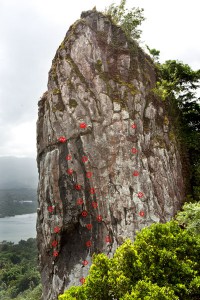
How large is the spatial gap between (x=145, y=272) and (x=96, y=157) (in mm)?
6974

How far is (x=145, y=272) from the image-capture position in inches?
291

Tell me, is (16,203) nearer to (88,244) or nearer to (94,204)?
(88,244)

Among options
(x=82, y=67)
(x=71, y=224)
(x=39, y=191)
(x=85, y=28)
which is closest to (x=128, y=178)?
(x=71, y=224)

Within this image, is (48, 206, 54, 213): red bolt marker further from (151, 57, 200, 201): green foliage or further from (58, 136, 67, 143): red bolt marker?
(151, 57, 200, 201): green foliage

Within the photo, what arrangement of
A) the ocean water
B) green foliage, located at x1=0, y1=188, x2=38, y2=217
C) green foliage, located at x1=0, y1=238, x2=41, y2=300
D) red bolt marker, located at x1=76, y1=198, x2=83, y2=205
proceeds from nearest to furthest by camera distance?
red bolt marker, located at x1=76, y1=198, x2=83, y2=205 → green foliage, located at x1=0, y1=238, x2=41, y2=300 → the ocean water → green foliage, located at x1=0, y1=188, x2=38, y2=217

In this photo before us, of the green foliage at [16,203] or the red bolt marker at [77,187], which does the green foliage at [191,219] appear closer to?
the red bolt marker at [77,187]

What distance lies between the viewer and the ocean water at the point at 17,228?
88.6 meters

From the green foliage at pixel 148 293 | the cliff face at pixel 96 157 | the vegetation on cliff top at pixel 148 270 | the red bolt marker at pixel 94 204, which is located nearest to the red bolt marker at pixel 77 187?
the cliff face at pixel 96 157

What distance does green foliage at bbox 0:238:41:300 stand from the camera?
130 feet

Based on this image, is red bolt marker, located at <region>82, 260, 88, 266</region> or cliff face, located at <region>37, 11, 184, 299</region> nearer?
red bolt marker, located at <region>82, 260, 88, 266</region>

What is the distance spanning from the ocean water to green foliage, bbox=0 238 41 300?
26629 mm

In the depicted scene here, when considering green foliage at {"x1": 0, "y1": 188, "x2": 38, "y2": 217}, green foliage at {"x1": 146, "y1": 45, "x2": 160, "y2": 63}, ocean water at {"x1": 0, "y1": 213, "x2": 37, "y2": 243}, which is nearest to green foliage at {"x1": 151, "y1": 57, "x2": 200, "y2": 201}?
green foliage at {"x1": 146, "y1": 45, "x2": 160, "y2": 63}

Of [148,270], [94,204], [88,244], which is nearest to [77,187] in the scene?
[94,204]

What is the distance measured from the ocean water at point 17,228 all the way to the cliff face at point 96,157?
7446 cm
